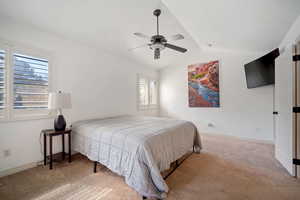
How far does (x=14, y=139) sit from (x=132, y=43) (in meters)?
3.07

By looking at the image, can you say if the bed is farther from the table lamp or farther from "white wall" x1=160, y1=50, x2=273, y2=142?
"white wall" x1=160, y1=50, x2=273, y2=142

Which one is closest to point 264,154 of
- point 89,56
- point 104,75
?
point 104,75

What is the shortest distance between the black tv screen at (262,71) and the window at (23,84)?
4695mm

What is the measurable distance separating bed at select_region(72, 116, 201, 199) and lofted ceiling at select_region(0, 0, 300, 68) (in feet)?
6.43

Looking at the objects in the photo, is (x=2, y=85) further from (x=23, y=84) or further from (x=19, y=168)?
(x=19, y=168)

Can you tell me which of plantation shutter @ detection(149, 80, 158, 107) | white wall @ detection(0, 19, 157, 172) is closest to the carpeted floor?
white wall @ detection(0, 19, 157, 172)

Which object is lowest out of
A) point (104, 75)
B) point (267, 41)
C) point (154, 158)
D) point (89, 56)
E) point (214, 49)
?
point (154, 158)

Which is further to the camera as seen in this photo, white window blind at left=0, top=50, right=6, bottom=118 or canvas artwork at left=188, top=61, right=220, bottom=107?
Result: canvas artwork at left=188, top=61, right=220, bottom=107

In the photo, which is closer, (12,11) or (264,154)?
(12,11)

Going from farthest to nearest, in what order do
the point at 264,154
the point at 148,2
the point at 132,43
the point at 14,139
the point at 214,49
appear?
1. the point at 214,49
2. the point at 132,43
3. the point at 264,154
4. the point at 148,2
5. the point at 14,139

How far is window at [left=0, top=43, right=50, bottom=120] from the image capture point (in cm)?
213

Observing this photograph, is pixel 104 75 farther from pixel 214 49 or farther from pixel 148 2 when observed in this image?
pixel 214 49

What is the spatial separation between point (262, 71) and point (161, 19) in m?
2.72

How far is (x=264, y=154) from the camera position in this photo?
2.98 meters
